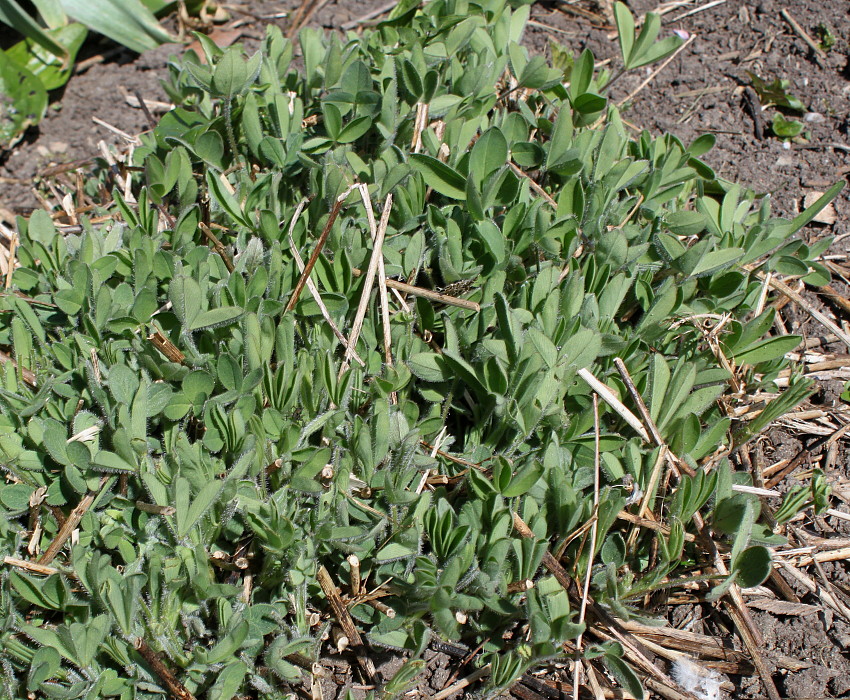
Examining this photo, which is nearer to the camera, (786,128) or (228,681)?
(228,681)

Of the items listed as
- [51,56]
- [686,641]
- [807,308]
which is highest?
[51,56]

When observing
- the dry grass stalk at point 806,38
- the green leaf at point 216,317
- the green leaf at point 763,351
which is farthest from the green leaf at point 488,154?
the dry grass stalk at point 806,38

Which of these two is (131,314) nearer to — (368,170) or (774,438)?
(368,170)

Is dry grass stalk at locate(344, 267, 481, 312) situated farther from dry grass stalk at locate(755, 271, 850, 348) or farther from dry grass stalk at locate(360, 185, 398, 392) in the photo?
dry grass stalk at locate(755, 271, 850, 348)

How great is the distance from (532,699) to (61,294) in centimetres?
164

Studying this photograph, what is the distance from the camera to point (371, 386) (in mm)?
2033

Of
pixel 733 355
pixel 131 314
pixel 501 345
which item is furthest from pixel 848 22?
pixel 131 314

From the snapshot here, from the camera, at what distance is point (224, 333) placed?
2.14 metres

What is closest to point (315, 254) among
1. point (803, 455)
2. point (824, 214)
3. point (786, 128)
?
point (803, 455)

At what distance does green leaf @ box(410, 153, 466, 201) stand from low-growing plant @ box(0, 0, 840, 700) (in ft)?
0.04

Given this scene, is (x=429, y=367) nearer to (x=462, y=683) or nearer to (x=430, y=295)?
(x=430, y=295)

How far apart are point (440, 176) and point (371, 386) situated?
685 millimetres

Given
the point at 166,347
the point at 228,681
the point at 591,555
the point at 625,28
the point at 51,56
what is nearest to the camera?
the point at 228,681

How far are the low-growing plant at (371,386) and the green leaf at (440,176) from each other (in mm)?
11
